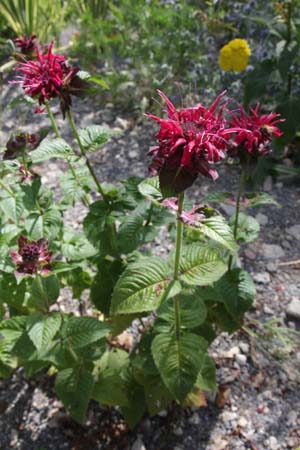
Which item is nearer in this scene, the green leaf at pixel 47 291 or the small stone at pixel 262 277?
the green leaf at pixel 47 291

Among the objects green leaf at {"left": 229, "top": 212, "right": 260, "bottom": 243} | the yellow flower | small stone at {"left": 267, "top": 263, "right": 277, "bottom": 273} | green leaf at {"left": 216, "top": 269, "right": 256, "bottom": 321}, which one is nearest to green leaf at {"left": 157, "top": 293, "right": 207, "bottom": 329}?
green leaf at {"left": 216, "top": 269, "right": 256, "bottom": 321}

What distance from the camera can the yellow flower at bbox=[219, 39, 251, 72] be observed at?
2146 millimetres

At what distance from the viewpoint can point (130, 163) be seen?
2326 mm

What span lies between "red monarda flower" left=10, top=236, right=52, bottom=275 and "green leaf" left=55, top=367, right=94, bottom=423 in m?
0.31

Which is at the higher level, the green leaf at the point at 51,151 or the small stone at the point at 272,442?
the green leaf at the point at 51,151

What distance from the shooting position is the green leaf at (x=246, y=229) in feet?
4.25

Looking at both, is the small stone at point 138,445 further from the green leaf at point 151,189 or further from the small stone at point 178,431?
the green leaf at point 151,189

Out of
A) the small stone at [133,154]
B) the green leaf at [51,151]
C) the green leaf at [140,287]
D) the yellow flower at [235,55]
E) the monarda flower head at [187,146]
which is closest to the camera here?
the monarda flower head at [187,146]

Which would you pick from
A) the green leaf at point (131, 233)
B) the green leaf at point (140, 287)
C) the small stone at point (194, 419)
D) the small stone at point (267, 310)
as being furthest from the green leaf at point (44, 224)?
the small stone at point (267, 310)

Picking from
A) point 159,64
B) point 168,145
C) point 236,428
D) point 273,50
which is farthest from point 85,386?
point 159,64

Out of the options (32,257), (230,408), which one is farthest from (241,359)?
(32,257)

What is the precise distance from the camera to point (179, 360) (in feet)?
3.57

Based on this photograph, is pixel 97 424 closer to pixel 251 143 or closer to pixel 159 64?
pixel 251 143

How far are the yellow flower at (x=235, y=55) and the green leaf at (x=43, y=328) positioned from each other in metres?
1.54
